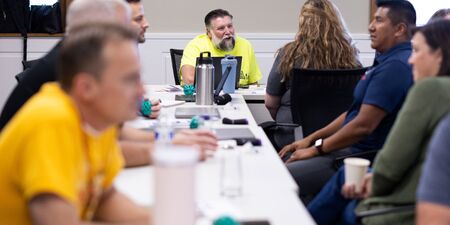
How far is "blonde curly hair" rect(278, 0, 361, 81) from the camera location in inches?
128

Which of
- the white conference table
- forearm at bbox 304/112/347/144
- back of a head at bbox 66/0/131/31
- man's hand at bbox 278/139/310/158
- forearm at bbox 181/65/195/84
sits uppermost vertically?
back of a head at bbox 66/0/131/31

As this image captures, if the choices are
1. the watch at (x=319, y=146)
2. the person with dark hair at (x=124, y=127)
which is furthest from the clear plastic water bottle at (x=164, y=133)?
the watch at (x=319, y=146)

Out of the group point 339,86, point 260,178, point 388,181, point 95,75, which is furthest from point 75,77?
point 339,86

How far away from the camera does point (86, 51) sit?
42.7 inches

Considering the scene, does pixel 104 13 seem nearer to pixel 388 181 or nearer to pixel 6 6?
pixel 388 181

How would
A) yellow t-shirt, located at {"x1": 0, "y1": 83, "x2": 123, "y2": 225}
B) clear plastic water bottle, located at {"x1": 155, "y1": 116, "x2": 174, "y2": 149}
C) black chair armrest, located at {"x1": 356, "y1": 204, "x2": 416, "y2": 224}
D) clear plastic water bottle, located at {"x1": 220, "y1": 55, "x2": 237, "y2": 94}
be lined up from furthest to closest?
clear plastic water bottle, located at {"x1": 220, "y1": 55, "x2": 237, "y2": 94}, clear plastic water bottle, located at {"x1": 155, "y1": 116, "x2": 174, "y2": 149}, black chair armrest, located at {"x1": 356, "y1": 204, "x2": 416, "y2": 224}, yellow t-shirt, located at {"x1": 0, "y1": 83, "x2": 123, "y2": 225}

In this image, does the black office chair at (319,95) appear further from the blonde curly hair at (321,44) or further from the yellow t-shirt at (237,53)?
the yellow t-shirt at (237,53)

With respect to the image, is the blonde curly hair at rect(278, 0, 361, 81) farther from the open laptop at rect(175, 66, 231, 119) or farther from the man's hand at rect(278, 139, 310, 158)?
the open laptop at rect(175, 66, 231, 119)

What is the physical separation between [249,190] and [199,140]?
425 mm

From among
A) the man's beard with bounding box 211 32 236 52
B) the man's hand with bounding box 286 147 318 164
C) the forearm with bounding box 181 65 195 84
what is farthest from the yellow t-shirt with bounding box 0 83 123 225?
the man's beard with bounding box 211 32 236 52

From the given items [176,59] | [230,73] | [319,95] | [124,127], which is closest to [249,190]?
[124,127]

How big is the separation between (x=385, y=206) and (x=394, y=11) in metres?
1.23

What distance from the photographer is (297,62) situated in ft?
10.9

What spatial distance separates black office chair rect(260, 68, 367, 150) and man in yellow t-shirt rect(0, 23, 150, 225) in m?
1.95
